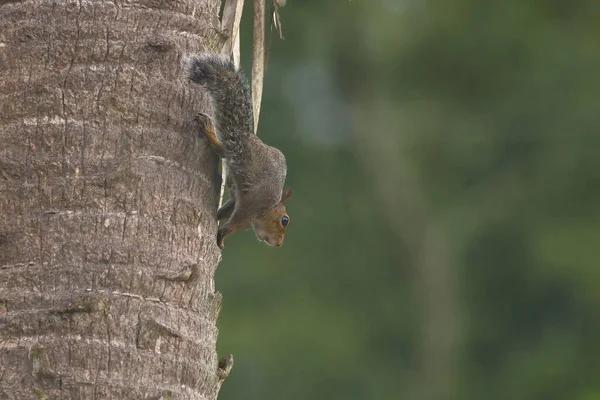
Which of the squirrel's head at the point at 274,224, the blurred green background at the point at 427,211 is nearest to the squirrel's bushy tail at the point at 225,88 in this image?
the squirrel's head at the point at 274,224

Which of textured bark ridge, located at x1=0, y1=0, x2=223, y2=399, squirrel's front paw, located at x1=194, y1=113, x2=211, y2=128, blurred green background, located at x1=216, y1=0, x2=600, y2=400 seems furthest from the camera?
blurred green background, located at x1=216, y1=0, x2=600, y2=400

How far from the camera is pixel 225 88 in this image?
168 inches

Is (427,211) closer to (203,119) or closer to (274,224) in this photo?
(274,224)

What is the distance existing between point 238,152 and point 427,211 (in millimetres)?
14923

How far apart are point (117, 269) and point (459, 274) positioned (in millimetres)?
15634

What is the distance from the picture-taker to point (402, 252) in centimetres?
1912

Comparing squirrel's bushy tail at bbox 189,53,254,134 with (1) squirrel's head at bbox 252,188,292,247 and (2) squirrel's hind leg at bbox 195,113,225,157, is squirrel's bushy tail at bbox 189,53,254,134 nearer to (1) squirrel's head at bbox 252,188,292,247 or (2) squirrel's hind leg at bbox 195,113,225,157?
(2) squirrel's hind leg at bbox 195,113,225,157

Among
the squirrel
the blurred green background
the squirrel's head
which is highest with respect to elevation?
the squirrel

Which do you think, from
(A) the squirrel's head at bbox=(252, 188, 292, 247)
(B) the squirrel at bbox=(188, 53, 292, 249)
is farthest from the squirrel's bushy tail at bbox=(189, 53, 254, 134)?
(A) the squirrel's head at bbox=(252, 188, 292, 247)

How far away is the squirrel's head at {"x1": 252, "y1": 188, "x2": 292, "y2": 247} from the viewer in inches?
222

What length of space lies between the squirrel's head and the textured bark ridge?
1.65 metres

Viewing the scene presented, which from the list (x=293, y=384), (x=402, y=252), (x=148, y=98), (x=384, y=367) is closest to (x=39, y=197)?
(x=148, y=98)

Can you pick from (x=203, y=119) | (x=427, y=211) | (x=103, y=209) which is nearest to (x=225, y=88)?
(x=203, y=119)

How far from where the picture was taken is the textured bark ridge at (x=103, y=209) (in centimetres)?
359
